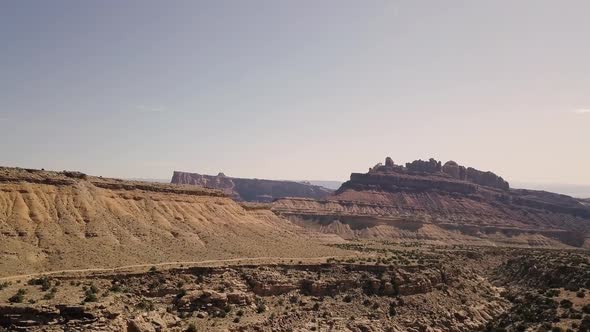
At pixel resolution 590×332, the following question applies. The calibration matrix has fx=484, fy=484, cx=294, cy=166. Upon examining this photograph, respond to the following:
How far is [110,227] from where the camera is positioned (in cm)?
5434

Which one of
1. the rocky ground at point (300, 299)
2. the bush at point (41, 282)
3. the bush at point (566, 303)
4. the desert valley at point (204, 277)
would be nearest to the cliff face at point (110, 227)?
the desert valley at point (204, 277)

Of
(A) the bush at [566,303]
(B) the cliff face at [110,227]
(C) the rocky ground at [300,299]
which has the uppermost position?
(B) the cliff face at [110,227]

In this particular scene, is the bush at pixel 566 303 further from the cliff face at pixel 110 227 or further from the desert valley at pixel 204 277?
the cliff face at pixel 110 227

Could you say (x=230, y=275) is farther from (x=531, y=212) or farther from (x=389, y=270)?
(x=531, y=212)

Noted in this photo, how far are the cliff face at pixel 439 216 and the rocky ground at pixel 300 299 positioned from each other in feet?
248

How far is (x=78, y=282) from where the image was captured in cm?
4031

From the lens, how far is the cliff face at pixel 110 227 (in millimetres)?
45812

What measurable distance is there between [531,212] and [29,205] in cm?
18063

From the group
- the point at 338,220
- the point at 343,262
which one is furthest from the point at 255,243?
the point at 338,220

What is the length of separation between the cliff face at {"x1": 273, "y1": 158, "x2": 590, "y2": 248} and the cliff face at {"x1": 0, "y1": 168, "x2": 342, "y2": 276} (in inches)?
2437

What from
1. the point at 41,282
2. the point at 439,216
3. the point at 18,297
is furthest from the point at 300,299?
the point at 439,216

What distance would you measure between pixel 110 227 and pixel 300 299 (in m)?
22.9

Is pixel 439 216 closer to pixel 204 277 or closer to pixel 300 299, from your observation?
pixel 300 299

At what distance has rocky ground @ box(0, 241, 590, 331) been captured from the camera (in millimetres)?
35562
